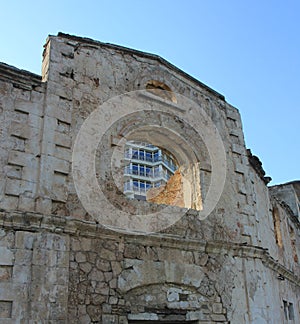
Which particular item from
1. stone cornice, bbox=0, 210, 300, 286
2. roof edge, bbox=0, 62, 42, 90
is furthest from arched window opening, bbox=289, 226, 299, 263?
roof edge, bbox=0, 62, 42, 90

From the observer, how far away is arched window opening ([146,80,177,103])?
8.71 m

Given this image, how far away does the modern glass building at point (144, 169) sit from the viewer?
122ft

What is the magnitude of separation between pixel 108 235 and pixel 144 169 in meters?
32.7

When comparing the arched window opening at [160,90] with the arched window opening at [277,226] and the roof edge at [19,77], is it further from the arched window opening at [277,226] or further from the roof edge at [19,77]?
the arched window opening at [277,226]

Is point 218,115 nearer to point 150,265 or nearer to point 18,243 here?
point 150,265

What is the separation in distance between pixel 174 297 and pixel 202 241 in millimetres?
1112

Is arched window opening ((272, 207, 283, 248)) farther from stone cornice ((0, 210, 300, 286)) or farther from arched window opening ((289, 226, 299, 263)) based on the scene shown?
stone cornice ((0, 210, 300, 286))

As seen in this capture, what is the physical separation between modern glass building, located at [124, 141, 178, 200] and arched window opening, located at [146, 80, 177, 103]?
27476mm

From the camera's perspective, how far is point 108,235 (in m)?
6.72

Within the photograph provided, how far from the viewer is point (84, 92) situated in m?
7.64

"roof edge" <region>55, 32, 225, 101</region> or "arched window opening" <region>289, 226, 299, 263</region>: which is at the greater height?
"roof edge" <region>55, 32, 225, 101</region>

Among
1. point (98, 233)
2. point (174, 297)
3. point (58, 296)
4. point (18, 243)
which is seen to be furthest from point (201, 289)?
point (18, 243)

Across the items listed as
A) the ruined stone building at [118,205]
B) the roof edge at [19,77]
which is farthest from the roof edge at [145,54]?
the roof edge at [19,77]

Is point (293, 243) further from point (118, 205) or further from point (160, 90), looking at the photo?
point (118, 205)
